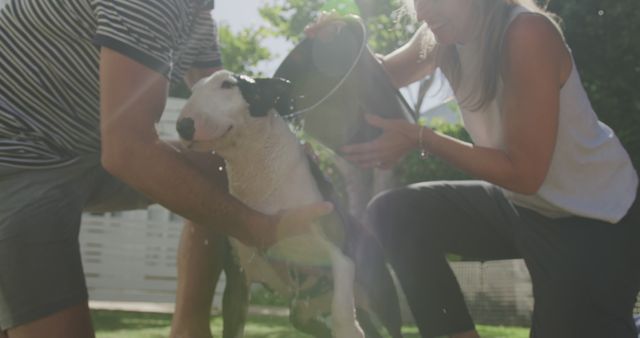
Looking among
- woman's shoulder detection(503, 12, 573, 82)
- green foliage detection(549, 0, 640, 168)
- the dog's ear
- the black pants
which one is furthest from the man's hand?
green foliage detection(549, 0, 640, 168)

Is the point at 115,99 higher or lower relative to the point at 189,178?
higher

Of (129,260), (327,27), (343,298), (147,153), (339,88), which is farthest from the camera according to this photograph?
(129,260)

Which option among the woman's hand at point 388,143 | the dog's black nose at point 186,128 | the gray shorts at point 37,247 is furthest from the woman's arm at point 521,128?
the gray shorts at point 37,247

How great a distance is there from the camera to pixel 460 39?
119 inches

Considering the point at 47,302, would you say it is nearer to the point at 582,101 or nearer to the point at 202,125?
the point at 202,125

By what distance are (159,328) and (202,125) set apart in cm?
488

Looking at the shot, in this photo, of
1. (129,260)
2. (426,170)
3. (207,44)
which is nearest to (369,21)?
(426,170)

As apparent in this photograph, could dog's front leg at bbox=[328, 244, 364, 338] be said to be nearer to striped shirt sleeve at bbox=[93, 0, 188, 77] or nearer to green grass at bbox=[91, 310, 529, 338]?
striped shirt sleeve at bbox=[93, 0, 188, 77]

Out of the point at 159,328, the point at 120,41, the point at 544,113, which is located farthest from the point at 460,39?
the point at 159,328

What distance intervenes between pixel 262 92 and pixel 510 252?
4.44ft

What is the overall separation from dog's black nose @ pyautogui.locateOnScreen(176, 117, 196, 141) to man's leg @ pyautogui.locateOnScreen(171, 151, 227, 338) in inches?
26.8

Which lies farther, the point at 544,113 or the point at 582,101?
the point at 582,101

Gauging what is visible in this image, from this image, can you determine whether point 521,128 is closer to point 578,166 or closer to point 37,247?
point 578,166

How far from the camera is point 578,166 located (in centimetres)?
293
